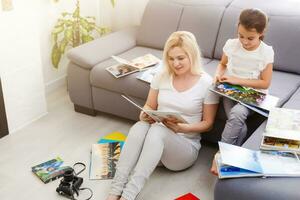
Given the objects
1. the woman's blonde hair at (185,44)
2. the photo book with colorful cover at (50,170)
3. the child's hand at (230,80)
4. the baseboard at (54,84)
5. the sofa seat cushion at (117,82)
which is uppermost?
the woman's blonde hair at (185,44)

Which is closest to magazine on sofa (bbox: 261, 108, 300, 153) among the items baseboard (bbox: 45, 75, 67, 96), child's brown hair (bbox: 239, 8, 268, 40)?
child's brown hair (bbox: 239, 8, 268, 40)

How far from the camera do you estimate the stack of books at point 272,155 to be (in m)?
1.75

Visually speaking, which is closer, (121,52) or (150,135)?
(150,135)

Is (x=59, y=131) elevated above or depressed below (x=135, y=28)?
below

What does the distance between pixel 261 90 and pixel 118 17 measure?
A: 1.90 meters

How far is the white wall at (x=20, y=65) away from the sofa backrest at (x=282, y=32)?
135 centimetres

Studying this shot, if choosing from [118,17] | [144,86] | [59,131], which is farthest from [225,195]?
[118,17]

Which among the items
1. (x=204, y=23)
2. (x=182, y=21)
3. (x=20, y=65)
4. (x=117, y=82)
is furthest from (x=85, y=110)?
(x=204, y=23)

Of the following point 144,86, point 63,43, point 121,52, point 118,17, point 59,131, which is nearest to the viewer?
point 144,86

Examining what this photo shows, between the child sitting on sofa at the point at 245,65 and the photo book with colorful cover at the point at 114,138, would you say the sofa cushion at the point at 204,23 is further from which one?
A: the photo book with colorful cover at the point at 114,138

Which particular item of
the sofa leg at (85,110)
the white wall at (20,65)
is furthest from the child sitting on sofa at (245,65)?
the white wall at (20,65)

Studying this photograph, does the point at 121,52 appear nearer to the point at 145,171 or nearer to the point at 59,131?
the point at 59,131

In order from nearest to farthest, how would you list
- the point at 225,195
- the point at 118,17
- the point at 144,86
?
the point at 225,195 < the point at 144,86 < the point at 118,17

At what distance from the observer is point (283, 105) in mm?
2342
